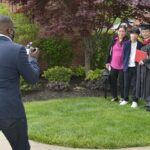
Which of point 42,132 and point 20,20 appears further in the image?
point 20,20

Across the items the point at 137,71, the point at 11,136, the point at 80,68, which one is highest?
the point at 11,136

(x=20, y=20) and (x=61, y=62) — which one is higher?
(x=20, y=20)

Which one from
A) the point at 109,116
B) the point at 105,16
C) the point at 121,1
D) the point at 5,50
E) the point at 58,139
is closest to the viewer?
the point at 5,50

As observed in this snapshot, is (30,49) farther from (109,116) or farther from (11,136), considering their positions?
(109,116)

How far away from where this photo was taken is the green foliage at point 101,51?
13047 mm

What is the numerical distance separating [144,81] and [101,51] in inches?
146

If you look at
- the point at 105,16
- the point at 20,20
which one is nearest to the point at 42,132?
the point at 105,16

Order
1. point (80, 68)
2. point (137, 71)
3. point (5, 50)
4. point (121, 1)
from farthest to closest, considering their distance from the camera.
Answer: point (80, 68)
point (121, 1)
point (137, 71)
point (5, 50)

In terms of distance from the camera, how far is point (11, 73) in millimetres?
4785

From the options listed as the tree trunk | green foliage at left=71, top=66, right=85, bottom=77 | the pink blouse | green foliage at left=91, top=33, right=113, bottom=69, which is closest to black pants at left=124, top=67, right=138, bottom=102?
the pink blouse

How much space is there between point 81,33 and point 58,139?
470 cm

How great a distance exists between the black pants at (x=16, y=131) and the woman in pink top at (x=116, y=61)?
5388 millimetres

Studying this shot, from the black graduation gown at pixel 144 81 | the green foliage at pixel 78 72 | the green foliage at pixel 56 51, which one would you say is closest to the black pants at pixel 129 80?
the black graduation gown at pixel 144 81

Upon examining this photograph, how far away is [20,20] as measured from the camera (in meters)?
13.2
